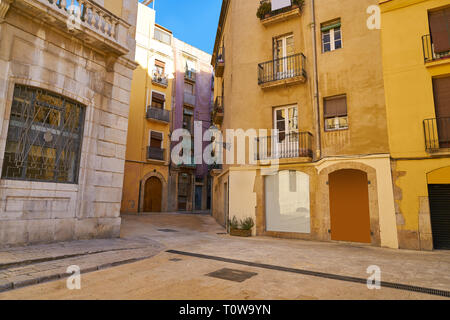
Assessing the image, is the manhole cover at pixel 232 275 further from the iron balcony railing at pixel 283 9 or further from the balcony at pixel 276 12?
the iron balcony railing at pixel 283 9

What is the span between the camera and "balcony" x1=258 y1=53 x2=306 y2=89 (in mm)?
11844

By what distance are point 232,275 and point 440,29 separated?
11286 mm

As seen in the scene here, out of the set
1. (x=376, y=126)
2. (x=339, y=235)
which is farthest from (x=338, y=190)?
(x=376, y=126)

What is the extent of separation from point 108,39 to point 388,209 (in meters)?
11.1

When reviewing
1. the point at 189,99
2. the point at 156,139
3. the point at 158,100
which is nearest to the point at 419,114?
the point at 156,139

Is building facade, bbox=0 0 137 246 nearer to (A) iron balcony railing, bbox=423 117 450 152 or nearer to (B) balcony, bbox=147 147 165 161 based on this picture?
(A) iron balcony railing, bbox=423 117 450 152

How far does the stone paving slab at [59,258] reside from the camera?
14.3 feet

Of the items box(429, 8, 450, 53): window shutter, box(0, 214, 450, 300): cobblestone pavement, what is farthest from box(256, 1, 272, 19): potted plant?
box(0, 214, 450, 300): cobblestone pavement

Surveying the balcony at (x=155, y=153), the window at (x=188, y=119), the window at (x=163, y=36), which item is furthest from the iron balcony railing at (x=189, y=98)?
the balcony at (x=155, y=153)

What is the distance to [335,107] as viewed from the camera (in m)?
11.1

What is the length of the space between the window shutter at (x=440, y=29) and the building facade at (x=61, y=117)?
36.3 ft

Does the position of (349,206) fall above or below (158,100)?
below

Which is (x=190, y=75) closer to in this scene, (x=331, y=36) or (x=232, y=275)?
(x=331, y=36)

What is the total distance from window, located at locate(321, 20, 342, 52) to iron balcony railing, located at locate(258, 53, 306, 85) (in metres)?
1.07
